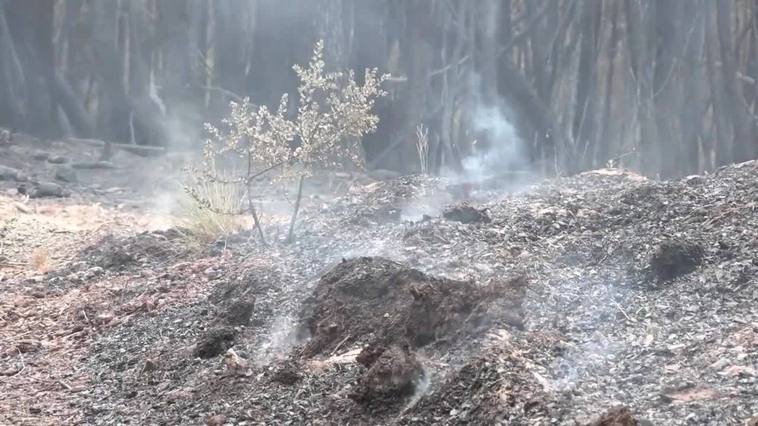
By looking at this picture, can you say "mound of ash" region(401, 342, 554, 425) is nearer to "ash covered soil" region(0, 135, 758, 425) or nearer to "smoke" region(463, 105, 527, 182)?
"ash covered soil" region(0, 135, 758, 425)

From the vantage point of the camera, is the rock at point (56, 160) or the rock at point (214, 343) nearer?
the rock at point (214, 343)

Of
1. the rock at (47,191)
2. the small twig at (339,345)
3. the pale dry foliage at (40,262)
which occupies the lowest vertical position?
the small twig at (339,345)

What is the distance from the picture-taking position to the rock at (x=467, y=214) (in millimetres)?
5293

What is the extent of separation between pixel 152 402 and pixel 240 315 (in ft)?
2.29

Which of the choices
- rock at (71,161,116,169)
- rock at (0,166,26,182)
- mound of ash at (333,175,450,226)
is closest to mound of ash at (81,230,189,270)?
mound of ash at (333,175,450,226)

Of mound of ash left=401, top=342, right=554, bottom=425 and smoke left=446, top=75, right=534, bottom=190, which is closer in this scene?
mound of ash left=401, top=342, right=554, bottom=425

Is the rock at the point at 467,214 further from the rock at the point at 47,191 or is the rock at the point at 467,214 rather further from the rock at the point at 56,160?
the rock at the point at 56,160

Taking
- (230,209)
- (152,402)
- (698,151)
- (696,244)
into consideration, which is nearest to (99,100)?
(230,209)

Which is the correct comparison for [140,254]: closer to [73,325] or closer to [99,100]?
[73,325]

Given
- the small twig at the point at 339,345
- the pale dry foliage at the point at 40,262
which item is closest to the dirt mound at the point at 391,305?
the small twig at the point at 339,345

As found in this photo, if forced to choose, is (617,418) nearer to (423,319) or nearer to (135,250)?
(423,319)

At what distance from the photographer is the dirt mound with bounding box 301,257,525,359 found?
3.80 metres

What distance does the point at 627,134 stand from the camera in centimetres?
907

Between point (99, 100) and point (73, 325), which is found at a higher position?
point (99, 100)
